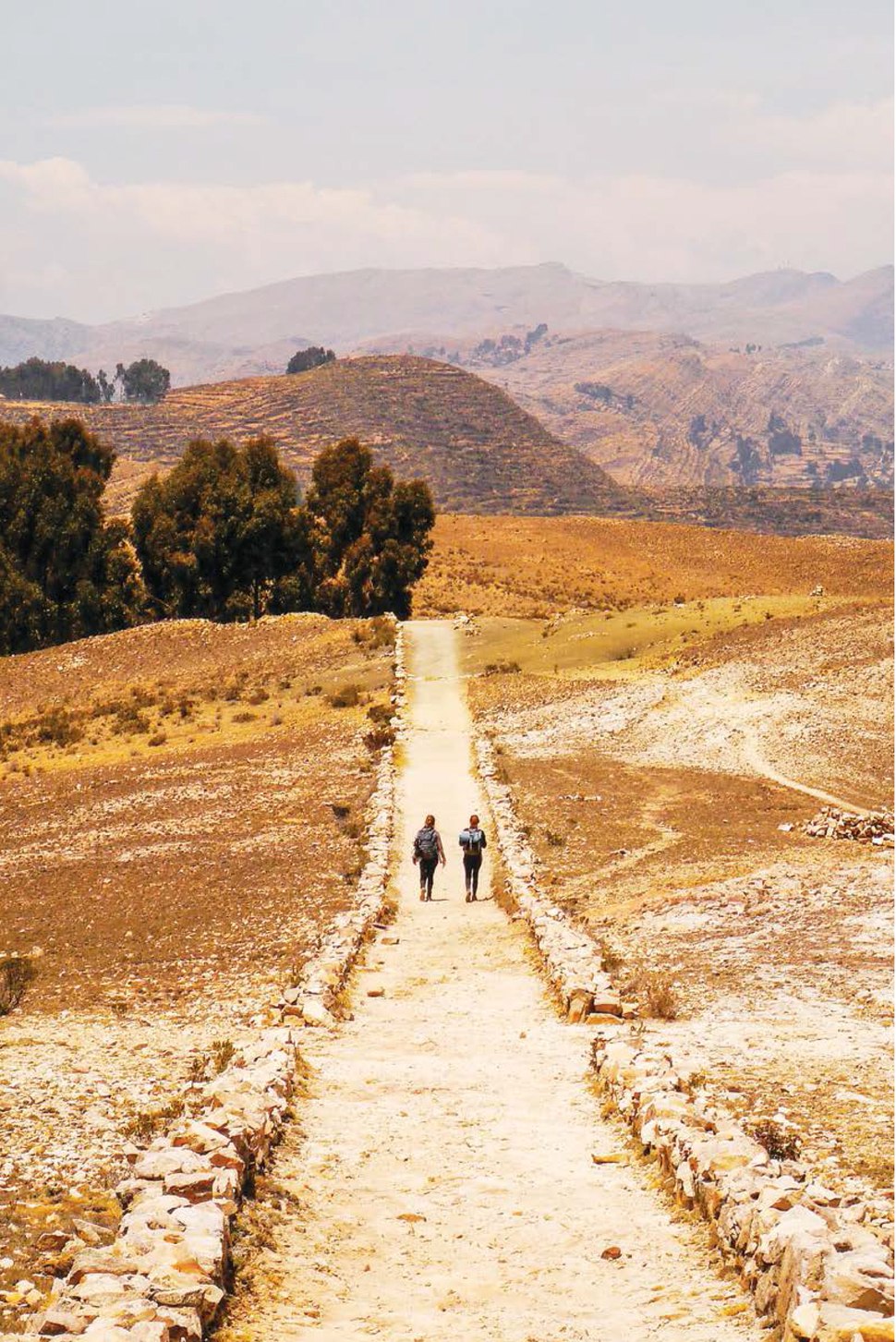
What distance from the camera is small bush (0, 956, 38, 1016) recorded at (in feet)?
59.6

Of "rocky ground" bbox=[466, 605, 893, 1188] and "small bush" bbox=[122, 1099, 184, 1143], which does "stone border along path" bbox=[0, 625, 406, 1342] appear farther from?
"rocky ground" bbox=[466, 605, 893, 1188]

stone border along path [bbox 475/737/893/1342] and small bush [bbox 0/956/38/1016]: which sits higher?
stone border along path [bbox 475/737/893/1342]

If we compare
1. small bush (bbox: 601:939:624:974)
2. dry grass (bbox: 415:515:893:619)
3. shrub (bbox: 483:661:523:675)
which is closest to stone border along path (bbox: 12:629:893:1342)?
small bush (bbox: 601:939:624:974)

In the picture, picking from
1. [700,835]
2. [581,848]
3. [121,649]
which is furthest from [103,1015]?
[121,649]

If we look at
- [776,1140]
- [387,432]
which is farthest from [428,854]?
[387,432]

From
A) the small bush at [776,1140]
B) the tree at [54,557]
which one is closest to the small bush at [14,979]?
the small bush at [776,1140]

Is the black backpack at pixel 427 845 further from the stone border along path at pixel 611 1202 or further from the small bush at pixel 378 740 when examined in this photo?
the small bush at pixel 378 740

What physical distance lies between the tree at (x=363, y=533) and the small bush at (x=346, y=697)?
65.3 feet

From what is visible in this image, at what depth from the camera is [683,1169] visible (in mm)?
10883

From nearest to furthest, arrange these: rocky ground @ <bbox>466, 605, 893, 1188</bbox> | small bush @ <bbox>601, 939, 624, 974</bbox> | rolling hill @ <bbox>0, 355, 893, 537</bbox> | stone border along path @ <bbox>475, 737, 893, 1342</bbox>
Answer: stone border along path @ <bbox>475, 737, 893, 1342</bbox>
rocky ground @ <bbox>466, 605, 893, 1188</bbox>
small bush @ <bbox>601, 939, 624, 974</bbox>
rolling hill @ <bbox>0, 355, 893, 537</bbox>

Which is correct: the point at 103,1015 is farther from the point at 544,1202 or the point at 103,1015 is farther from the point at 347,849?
the point at 347,849

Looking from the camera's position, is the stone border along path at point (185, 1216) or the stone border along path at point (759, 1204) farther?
the stone border along path at point (185, 1216)

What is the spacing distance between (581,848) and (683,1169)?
16.6 m

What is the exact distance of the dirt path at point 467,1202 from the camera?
9070 millimetres
